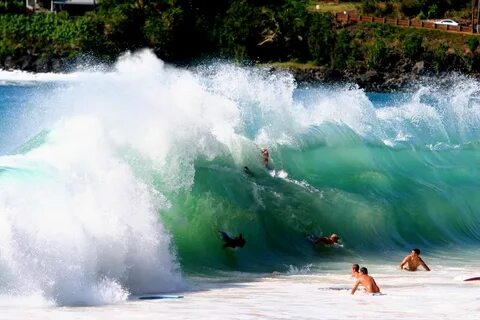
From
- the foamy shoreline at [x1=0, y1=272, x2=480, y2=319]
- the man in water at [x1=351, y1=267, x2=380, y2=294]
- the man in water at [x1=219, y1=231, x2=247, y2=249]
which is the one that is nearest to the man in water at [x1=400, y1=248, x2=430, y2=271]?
the foamy shoreline at [x1=0, y1=272, x2=480, y2=319]

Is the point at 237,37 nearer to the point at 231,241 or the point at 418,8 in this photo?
the point at 418,8

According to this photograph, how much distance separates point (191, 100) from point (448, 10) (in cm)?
7348

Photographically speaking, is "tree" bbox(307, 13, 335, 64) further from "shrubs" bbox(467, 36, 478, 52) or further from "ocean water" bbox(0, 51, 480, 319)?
"ocean water" bbox(0, 51, 480, 319)

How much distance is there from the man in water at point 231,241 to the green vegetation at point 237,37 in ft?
220

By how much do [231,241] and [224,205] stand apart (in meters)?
1.21

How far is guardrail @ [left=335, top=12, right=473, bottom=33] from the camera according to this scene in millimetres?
88938

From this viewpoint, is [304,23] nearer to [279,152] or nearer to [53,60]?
[53,60]

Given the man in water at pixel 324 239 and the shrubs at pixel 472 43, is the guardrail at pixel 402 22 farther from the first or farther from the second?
the man in water at pixel 324 239

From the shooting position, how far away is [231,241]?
67.7ft

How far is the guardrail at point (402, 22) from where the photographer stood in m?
88.9

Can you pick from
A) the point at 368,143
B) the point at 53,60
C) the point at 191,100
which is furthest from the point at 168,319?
the point at 53,60

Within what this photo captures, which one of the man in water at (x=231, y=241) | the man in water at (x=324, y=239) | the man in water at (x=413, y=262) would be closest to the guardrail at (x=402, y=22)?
the man in water at (x=324, y=239)

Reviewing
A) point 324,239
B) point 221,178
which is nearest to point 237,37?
point 221,178

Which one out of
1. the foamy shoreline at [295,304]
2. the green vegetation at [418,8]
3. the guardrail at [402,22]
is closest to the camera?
the foamy shoreline at [295,304]
